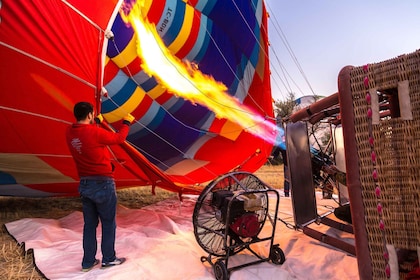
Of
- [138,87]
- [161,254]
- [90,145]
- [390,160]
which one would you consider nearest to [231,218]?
[161,254]

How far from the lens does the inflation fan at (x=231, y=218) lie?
2182 mm

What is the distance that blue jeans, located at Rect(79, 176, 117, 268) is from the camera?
2381 mm

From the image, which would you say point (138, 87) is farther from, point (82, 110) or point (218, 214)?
point (218, 214)

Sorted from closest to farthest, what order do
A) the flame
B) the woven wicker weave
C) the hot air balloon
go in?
the woven wicker weave → the hot air balloon → the flame

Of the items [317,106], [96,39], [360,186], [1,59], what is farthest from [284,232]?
[1,59]

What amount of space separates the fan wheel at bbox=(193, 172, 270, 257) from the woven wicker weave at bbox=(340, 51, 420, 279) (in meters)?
1.08

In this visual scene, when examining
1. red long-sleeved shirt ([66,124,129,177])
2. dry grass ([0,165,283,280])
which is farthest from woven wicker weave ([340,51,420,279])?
dry grass ([0,165,283,280])

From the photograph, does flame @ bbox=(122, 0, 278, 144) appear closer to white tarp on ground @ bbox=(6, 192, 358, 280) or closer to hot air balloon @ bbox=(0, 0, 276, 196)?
hot air balloon @ bbox=(0, 0, 276, 196)

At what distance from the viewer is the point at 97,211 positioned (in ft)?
8.07

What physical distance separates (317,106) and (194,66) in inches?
113

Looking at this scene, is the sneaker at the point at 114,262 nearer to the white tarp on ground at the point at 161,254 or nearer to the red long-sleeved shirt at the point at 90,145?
the white tarp on ground at the point at 161,254

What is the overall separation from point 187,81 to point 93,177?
2.11 m

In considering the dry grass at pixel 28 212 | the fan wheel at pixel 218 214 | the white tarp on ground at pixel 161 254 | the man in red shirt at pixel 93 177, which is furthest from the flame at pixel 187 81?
the fan wheel at pixel 218 214

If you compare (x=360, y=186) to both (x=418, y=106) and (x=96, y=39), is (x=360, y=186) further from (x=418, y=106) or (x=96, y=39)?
(x=96, y=39)
